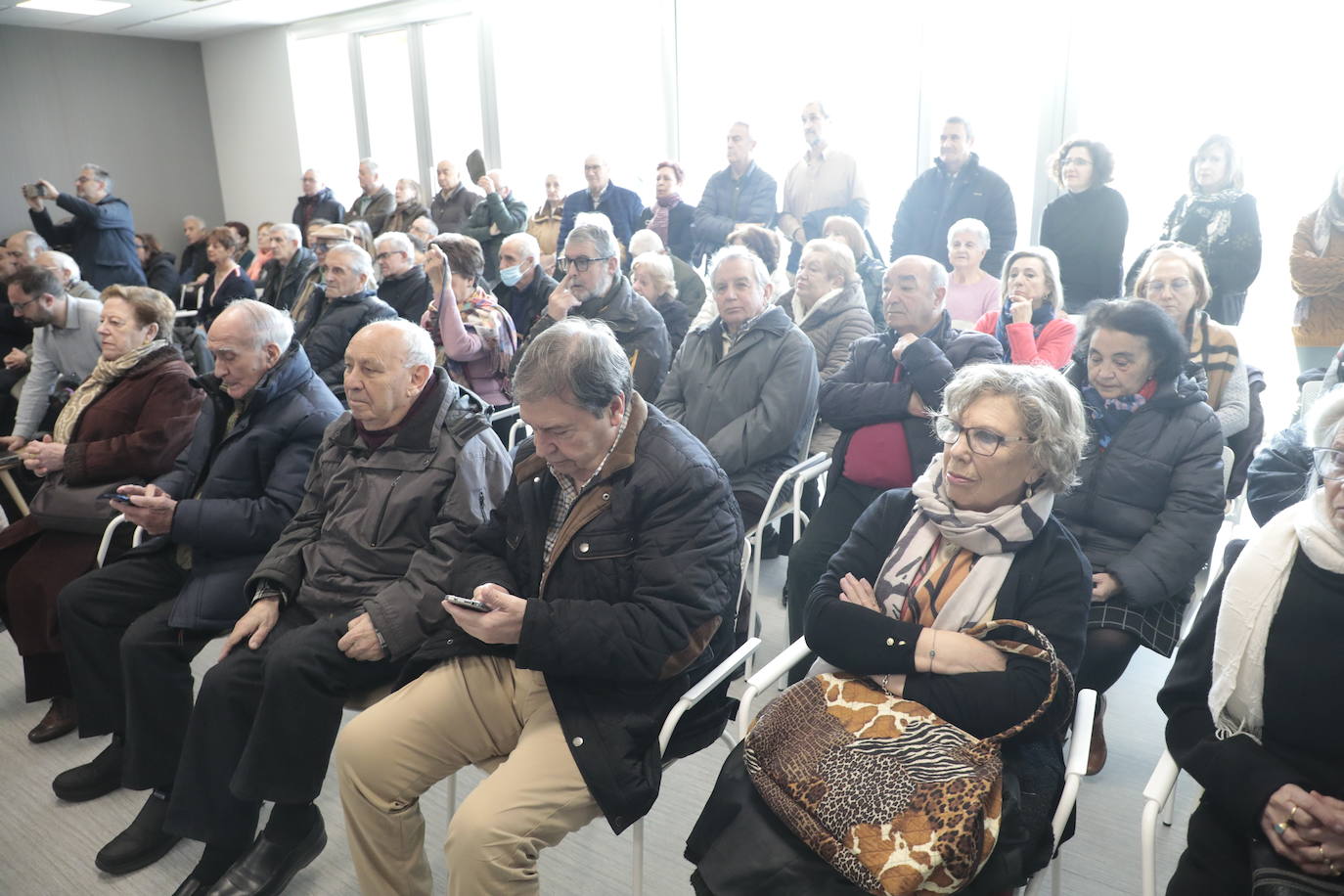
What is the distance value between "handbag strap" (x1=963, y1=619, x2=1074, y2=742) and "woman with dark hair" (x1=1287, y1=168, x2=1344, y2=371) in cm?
298

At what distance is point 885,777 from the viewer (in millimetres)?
1345

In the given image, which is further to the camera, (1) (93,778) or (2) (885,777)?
(1) (93,778)

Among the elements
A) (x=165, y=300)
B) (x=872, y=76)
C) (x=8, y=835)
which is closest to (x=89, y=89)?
(x=872, y=76)

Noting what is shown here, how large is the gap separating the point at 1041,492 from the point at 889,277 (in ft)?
4.40

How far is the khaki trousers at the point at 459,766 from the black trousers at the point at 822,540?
3.37 feet

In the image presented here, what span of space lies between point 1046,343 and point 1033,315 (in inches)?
7.0

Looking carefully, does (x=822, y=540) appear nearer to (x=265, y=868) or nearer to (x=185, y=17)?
(x=265, y=868)

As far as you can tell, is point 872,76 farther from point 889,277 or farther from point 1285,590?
point 1285,590

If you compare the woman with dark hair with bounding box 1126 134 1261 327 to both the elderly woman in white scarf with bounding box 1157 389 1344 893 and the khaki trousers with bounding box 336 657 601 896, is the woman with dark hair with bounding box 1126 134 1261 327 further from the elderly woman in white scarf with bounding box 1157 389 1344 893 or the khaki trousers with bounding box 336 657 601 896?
the khaki trousers with bounding box 336 657 601 896

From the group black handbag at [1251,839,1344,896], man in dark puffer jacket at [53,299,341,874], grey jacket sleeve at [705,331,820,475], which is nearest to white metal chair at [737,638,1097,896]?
black handbag at [1251,839,1344,896]

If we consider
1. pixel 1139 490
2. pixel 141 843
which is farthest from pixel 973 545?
pixel 141 843

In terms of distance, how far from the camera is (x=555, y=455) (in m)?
A: 1.75

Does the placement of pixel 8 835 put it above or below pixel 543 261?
below

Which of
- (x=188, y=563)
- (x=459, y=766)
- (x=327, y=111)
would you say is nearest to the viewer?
(x=459, y=766)
